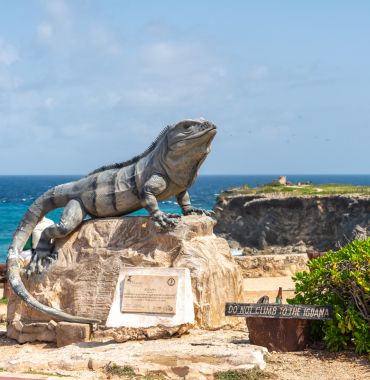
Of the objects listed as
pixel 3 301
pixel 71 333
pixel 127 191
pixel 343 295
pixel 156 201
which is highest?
pixel 127 191

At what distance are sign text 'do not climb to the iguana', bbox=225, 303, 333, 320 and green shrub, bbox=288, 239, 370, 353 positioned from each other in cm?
12

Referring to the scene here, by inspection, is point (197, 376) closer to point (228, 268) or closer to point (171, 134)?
point (228, 268)

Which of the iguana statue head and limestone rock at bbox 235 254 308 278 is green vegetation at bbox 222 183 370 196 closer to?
limestone rock at bbox 235 254 308 278

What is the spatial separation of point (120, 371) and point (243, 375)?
1257mm

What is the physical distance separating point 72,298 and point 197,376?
331 cm

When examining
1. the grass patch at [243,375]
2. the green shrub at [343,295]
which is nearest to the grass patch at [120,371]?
the grass patch at [243,375]

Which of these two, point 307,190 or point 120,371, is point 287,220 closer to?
point 307,190

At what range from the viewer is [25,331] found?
10.4m

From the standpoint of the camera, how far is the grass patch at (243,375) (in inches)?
284

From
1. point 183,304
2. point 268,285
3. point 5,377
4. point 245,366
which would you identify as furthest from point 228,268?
point 268,285

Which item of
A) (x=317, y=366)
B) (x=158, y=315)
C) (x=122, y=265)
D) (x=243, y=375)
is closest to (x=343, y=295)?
(x=317, y=366)

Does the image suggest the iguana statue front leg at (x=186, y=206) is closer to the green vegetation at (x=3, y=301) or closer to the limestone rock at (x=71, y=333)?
the limestone rock at (x=71, y=333)

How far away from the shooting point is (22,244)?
36.9 ft

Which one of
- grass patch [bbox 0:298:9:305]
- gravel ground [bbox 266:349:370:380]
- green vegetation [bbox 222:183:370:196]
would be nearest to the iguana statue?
gravel ground [bbox 266:349:370:380]
